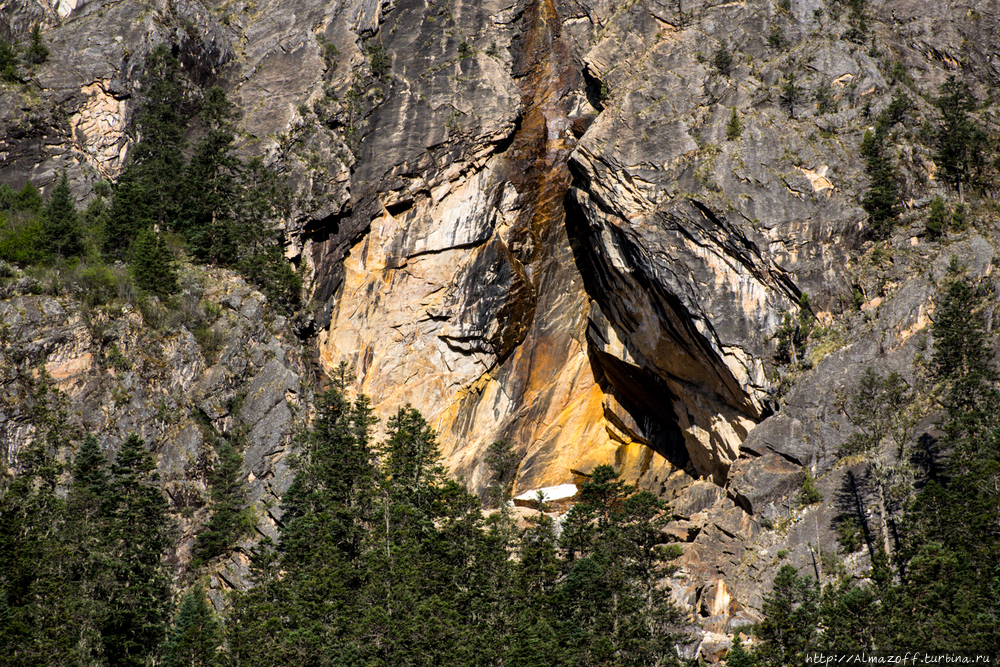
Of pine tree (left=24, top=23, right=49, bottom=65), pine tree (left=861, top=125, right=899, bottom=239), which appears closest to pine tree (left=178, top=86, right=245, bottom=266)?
pine tree (left=24, top=23, right=49, bottom=65)

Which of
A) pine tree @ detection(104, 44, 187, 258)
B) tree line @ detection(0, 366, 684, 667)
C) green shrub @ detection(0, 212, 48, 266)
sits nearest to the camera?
tree line @ detection(0, 366, 684, 667)

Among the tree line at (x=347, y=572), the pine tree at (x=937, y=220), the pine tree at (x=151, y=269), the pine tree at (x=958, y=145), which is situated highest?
the pine tree at (x=958, y=145)

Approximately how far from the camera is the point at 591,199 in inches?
2466

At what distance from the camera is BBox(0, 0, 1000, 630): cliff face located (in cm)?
5719

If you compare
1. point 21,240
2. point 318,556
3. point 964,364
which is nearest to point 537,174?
point 964,364

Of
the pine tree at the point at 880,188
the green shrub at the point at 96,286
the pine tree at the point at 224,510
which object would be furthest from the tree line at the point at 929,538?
the green shrub at the point at 96,286

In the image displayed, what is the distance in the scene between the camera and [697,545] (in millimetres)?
55250

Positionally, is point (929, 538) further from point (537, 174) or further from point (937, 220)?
point (537, 174)

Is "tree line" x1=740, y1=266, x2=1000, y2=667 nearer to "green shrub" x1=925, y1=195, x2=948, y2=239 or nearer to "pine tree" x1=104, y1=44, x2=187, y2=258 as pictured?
"green shrub" x1=925, y1=195, x2=948, y2=239

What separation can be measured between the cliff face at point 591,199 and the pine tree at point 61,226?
5.35 meters

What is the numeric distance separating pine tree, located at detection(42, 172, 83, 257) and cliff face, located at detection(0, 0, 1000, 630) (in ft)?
17.5

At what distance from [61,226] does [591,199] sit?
113 feet

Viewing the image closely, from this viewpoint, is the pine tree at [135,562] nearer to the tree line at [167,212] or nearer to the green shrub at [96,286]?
the green shrub at [96,286]

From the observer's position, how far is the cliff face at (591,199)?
57.2 metres
